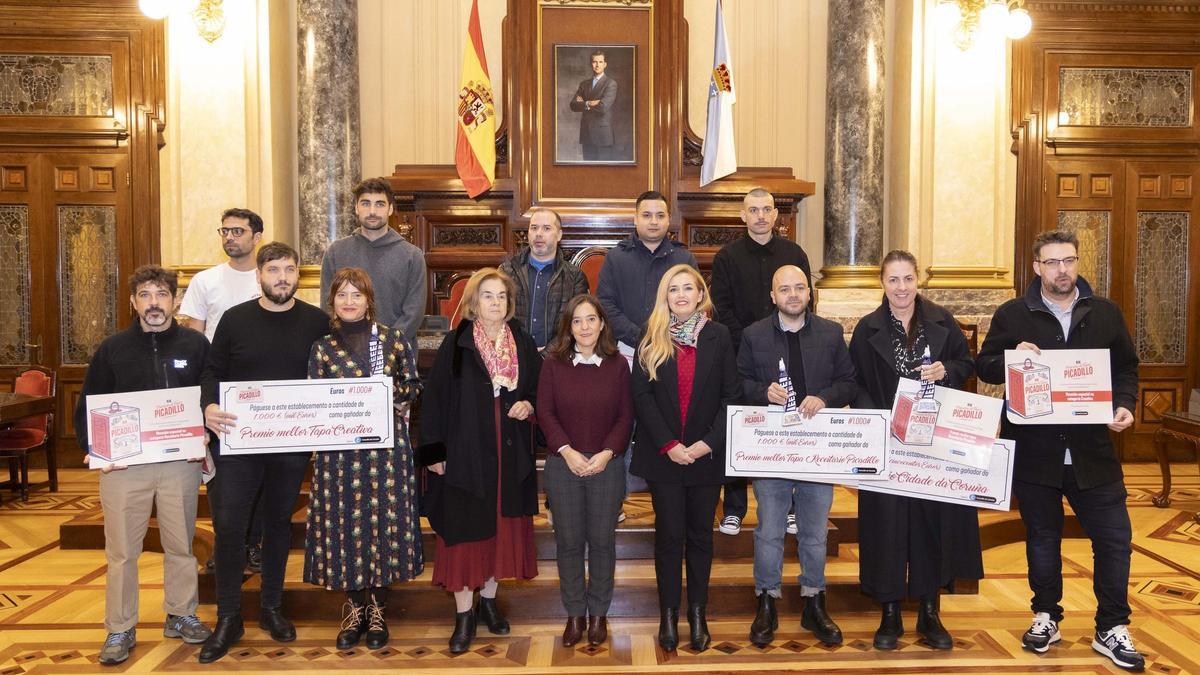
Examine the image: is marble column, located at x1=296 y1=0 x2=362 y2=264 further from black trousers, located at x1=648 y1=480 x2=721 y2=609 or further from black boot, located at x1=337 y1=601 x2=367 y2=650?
black trousers, located at x1=648 y1=480 x2=721 y2=609

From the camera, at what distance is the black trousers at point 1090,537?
3.71m

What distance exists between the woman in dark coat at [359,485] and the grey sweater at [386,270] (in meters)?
0.64

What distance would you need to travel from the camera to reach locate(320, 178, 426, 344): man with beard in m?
4.35

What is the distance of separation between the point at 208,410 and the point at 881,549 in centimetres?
285

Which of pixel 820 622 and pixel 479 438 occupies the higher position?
pixel 479 438

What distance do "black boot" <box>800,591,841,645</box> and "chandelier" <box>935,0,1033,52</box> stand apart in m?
5.28

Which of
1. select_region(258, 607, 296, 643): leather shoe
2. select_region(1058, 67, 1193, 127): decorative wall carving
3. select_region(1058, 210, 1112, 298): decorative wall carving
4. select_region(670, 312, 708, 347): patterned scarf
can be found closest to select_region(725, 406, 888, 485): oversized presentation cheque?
select_region(670, 312, 708, 347): patterned scarf

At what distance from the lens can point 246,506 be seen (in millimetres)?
3779

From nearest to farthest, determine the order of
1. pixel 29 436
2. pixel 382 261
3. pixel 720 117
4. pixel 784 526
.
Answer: pixel 784 526 < pixel 382 261 < pixel 29 436 < pixel 720 117

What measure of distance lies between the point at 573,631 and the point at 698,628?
0.54 meters

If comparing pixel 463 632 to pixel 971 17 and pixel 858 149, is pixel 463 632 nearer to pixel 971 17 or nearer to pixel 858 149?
pixel 858 149

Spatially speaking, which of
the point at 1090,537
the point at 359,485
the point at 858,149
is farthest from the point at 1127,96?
the point at 359,485

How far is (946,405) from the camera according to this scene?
3.70m

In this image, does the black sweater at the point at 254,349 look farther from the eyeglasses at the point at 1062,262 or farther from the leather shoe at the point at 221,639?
the eyeglasses at the point at 1062,262
